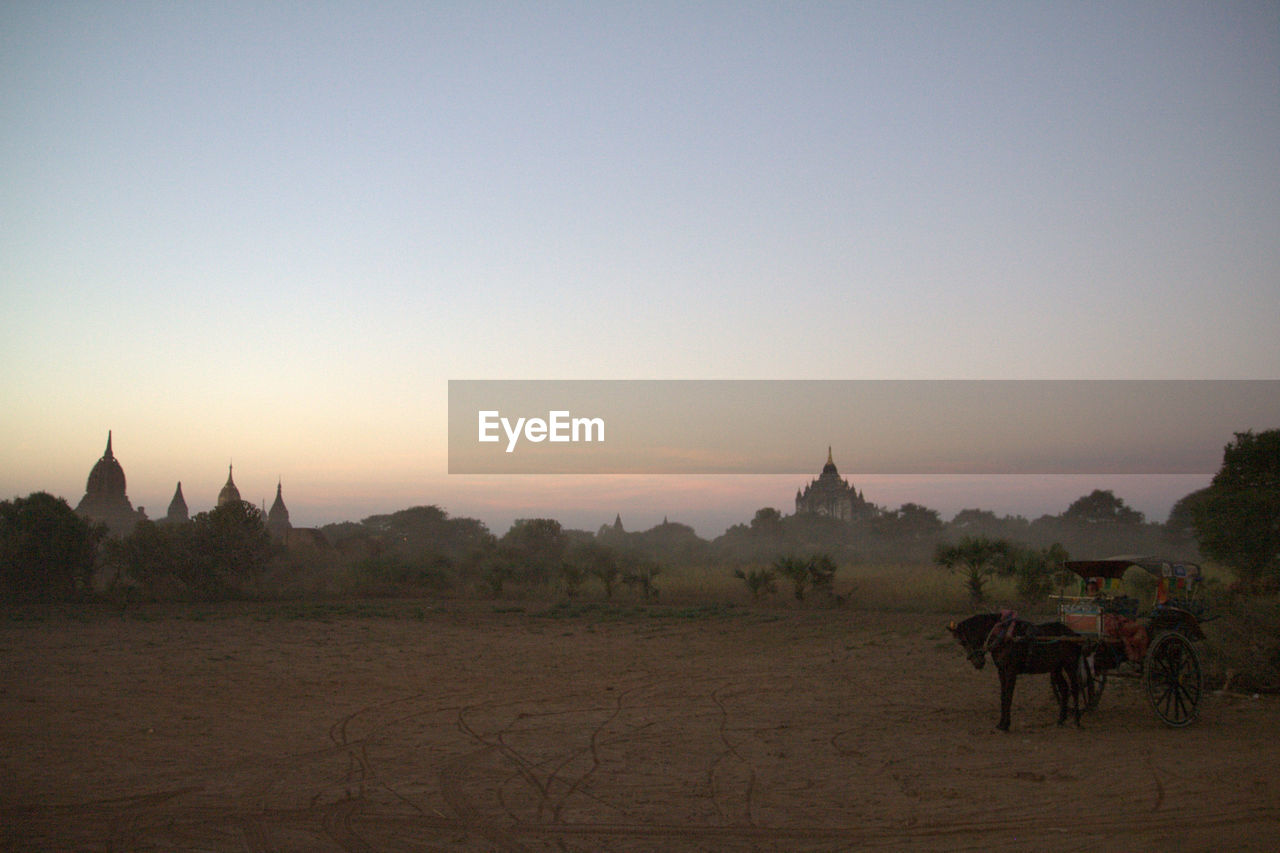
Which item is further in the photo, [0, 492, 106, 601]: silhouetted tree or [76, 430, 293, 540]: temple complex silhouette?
[76, 430, 293, 540]: temple complex silhouette

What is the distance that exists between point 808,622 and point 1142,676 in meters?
11.8

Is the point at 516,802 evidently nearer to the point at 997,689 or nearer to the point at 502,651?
the point at 997,689

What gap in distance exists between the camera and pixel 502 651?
16.8 m

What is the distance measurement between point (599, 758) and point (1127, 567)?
6480mm

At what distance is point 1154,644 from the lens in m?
8.76

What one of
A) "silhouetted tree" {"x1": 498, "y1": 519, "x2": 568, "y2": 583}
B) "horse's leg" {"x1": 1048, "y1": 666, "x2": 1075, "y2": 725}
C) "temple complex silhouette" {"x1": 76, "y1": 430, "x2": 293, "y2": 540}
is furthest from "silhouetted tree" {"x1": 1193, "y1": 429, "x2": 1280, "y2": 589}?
"temple complex silhouette" {"x1": 76, "y1": 430, "x2": 293, "y2": 540}

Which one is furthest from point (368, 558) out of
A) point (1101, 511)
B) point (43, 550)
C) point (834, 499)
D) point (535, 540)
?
point (834, 499)

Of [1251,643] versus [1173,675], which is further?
[1251,643]

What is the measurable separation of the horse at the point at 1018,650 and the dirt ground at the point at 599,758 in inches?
18.5

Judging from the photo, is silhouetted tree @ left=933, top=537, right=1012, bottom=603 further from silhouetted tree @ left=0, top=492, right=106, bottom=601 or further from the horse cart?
silhouetted tree @ left=0, top=492, right=106, bottom=601

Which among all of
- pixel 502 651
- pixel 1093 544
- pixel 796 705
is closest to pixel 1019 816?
pixel 796 705

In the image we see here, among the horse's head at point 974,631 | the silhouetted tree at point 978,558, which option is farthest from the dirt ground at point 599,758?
the silhouetted tree at point 978,558

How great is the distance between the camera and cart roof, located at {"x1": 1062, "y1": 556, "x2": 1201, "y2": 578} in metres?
9.78

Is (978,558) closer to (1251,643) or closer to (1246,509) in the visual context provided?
(1246,509)
